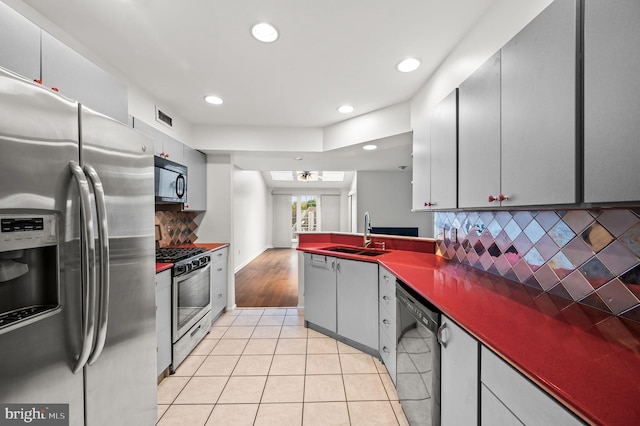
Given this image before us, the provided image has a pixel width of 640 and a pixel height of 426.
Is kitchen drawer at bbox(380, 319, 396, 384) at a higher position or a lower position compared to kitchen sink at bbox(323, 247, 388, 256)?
lower

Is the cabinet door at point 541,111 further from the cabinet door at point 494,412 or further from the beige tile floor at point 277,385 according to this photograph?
the beige tile floor at point 277,385

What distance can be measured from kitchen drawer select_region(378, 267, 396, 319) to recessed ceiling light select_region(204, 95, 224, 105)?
2342 millimetres

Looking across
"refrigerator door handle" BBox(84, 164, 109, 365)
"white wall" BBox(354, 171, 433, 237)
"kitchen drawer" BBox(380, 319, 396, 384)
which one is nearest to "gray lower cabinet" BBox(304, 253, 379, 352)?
"kitchen drawer" BBox(380, 319, 396, 384)

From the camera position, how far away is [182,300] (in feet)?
7.20

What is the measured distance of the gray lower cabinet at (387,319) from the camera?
72.7 inches

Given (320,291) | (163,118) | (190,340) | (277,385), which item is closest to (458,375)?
(277,385)

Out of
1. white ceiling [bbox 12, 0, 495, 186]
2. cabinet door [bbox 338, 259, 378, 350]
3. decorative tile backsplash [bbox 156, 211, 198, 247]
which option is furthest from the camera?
decorative tile backsplash [bbox 156, 211, 198, 247]

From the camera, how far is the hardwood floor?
12.2 ft

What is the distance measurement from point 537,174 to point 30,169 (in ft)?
5.84

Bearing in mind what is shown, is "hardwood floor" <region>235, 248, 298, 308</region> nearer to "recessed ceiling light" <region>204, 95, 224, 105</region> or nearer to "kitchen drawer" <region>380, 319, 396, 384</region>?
"kitchen drawer" <region>380, 319, 396, 384</region>

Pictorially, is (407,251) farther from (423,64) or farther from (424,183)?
(423,64)

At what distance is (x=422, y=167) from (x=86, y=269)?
2091 millimetres

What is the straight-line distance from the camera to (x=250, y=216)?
6781 mm

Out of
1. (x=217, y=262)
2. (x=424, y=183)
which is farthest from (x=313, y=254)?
(x=424, y=183)
